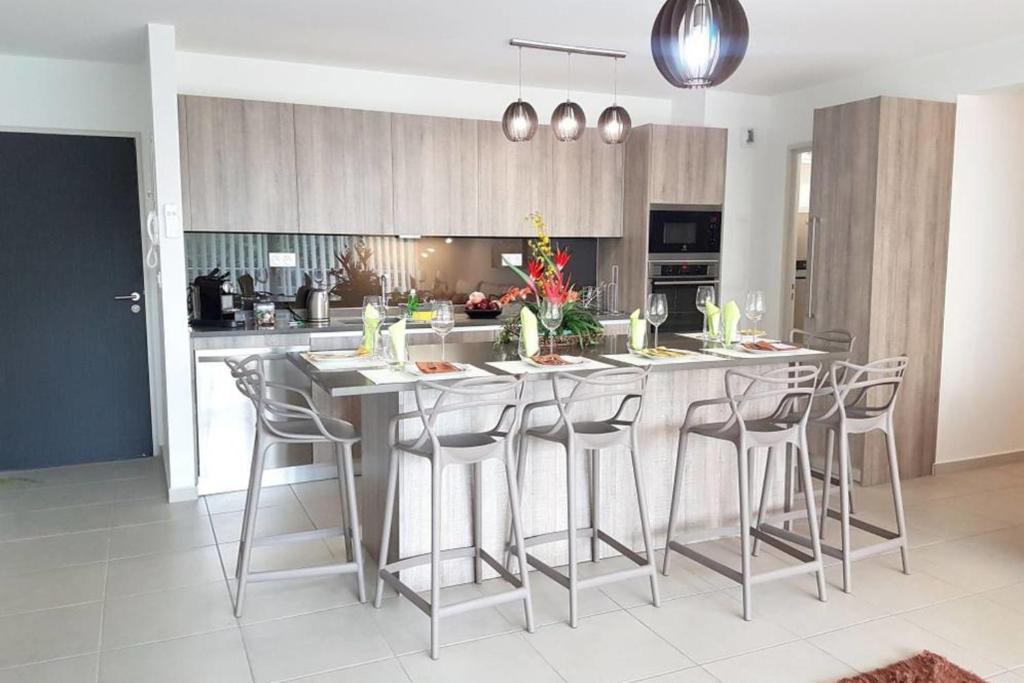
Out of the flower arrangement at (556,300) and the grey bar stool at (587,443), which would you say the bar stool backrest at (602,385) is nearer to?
the grey bar stool at (587,443)

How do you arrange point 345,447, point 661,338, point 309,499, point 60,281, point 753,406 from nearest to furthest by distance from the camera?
1. point 345,447
2. point 753,406
3. point 661,338
4. point 309,499
5. point 60,281

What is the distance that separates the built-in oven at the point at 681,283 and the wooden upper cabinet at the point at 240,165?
98.5 inches

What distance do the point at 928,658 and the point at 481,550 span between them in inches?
62.2

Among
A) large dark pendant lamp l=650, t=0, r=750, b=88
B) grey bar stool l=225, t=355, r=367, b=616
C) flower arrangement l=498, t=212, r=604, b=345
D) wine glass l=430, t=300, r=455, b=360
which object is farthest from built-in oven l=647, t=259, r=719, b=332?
large dark pendant lamp l=650, t=0, r=750, b=88

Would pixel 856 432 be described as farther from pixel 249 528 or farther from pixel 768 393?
pixel 249 528

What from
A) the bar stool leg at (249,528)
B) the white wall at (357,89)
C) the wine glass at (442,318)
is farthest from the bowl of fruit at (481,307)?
the bar stool leg at (249,528)

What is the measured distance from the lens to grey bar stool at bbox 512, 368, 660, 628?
281 centimetres

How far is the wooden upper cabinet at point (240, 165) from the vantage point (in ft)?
14.8

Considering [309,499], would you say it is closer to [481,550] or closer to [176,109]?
[481,550]

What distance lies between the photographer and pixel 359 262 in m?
5.37

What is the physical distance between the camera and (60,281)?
4977mm

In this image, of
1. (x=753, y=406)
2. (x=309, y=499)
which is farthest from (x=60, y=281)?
(x=753, y=406)

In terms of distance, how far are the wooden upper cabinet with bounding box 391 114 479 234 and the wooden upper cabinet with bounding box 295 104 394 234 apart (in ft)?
0.25

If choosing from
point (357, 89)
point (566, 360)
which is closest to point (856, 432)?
point (566, 360)
